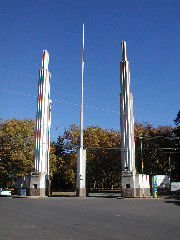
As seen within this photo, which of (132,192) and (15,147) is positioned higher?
(15,147)

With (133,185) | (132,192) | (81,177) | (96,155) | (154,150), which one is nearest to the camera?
(132,192)

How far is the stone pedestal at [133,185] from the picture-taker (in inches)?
1355

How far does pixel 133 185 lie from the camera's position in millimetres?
34531

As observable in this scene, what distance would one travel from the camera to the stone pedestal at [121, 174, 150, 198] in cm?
3441

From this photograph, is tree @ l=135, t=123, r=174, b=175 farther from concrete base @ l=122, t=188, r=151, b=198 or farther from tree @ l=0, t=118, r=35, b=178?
tree @ l=0, t=118, r=35, b=178

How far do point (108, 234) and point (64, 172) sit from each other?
52.2 metres

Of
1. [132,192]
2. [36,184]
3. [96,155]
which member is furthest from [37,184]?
[96,155]

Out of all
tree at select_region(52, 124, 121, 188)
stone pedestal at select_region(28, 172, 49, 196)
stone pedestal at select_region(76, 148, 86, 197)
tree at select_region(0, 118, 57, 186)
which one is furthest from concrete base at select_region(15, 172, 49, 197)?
tree at select_region(52, 124, 121, 188)

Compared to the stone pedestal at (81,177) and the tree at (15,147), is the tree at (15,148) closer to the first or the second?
the tree at (15,147)

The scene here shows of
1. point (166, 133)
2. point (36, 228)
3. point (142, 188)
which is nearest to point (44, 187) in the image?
point (142, 188)

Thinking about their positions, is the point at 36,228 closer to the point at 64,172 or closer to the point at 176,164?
the point at 176,164

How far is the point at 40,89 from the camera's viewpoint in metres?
40.5

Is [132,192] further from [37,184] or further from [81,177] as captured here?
[37,184]

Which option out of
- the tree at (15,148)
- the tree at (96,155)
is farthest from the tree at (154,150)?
the tree at (15,148)
